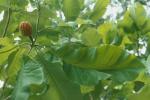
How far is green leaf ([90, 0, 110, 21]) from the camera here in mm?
1312

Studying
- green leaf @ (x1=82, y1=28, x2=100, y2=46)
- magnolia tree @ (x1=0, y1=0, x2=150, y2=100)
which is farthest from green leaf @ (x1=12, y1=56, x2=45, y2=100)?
green leaf @ (x1=82, y1=28, x2=100, y2=46)

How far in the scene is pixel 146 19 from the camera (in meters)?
→ 1.35

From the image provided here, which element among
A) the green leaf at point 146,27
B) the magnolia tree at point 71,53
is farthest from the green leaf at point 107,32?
the green leaf at point 146,27

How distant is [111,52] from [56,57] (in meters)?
0.15

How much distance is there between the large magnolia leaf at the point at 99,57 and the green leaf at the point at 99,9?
285 mm

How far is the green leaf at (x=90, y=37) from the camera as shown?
1.25 meters

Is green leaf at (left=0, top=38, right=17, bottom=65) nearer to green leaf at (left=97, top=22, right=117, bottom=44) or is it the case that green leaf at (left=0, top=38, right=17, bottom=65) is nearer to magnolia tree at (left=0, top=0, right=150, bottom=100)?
magnolia tree at (left=0, top=0, right=150, bottom=100)

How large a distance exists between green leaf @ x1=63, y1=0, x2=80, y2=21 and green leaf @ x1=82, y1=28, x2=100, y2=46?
62mm

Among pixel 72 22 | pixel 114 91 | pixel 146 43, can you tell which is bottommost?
pixel 114 91

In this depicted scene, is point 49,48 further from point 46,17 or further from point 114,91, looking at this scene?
point 114,91

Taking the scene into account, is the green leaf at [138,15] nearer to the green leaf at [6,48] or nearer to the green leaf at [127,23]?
the green leaf at [127,23]

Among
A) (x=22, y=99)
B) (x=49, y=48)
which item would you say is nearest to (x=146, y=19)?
(x=49, y=48)

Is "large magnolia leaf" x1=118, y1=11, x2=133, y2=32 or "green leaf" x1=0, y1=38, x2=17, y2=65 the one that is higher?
"green leaf" x1=0, y1=38, x2=17, y2=65

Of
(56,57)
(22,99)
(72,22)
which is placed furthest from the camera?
(72,22)
